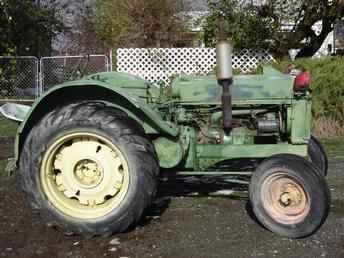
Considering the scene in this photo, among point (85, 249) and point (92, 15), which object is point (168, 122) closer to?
point (85, 249)

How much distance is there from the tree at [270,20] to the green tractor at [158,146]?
1086 centimetres

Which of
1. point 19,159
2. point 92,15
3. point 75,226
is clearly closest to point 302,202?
point 75,226

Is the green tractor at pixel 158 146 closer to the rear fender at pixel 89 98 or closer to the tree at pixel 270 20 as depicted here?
the rear fender at pixel 89 98

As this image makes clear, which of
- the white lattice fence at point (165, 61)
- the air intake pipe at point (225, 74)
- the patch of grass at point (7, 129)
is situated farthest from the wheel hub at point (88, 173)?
the white lattice fence at point (165, 61)

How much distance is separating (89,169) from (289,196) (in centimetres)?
168

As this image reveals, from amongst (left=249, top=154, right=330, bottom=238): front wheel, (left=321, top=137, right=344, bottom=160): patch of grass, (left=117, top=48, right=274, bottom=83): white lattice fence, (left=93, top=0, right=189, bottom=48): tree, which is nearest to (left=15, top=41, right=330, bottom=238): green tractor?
(left=249, top=154, right=330, bottom=238): front wheel

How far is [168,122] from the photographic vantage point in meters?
5.44

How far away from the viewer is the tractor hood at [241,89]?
5539 millimetres

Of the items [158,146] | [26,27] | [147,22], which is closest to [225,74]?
[158,146]

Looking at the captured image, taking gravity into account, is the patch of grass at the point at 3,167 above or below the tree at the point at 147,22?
below

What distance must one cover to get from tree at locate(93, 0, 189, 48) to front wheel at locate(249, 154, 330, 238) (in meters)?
13.2

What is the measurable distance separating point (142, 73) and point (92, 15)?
7.54m

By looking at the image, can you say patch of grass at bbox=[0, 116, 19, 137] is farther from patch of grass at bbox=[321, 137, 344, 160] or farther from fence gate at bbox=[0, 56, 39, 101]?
patch of grass at bbox=[321, 137, 344, 160]

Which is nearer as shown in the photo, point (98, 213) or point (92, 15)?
point (98, 213)
